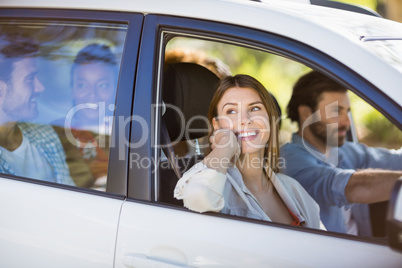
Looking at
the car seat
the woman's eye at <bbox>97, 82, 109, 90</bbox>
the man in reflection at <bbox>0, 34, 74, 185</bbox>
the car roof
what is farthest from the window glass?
the man in reflection at <bbox>0, 34, 74, 185</bbox>

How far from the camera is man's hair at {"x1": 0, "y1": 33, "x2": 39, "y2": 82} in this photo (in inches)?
88.4

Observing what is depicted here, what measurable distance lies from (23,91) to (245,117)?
937mm

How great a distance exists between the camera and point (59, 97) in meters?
2.14

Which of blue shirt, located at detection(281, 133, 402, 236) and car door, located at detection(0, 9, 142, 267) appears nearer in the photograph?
car door, located at detection(0, 9, 142, 267)

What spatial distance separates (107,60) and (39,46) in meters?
0.36

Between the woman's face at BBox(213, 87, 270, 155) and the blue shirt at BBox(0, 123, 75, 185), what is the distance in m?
0.65

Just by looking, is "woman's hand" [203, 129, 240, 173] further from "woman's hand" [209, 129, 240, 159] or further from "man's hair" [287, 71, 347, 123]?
"man's hair" [287, 71, 347, 123]

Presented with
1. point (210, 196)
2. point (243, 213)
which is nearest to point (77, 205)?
point (210, 196)

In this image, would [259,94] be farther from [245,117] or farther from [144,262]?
[144,262]

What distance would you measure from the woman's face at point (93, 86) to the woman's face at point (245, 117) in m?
0.50

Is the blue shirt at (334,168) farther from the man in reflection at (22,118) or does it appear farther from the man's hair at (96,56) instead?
the man in reflection at (22,118)

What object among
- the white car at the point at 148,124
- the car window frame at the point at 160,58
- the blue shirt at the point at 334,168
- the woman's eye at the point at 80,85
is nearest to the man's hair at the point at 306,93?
the blue shirt at the point at 334,168

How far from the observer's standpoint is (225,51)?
7.68 feet

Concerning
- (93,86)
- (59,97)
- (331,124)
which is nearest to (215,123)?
(93,86)
